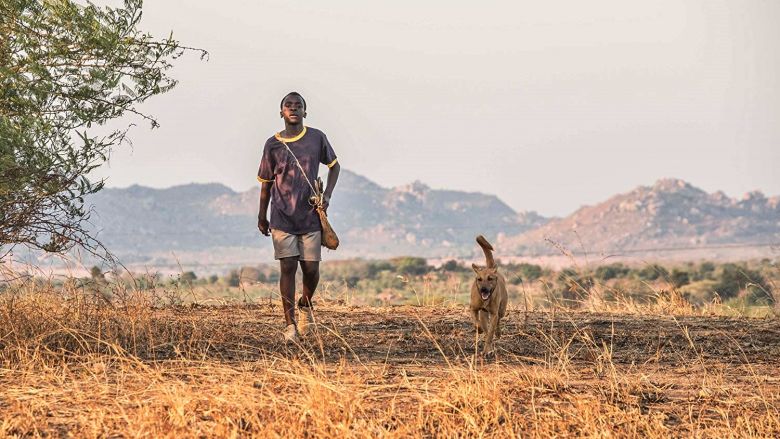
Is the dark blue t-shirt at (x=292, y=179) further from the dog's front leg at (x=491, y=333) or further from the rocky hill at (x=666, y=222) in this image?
the rocky hill at (x=666, y=222)

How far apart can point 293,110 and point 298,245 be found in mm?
1066

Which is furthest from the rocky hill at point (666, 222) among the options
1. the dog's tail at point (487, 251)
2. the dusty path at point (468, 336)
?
the dog's tail at point (487, 251)

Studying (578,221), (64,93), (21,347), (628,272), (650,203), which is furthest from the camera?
(578,221)

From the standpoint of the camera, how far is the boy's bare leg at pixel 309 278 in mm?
8766

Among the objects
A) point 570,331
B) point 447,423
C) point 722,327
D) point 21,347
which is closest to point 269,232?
point 21,347

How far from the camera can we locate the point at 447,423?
5.70m

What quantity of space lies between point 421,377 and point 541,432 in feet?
4.04

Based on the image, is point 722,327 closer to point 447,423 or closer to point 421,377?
point 421,377

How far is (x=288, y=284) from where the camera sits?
28.8ft

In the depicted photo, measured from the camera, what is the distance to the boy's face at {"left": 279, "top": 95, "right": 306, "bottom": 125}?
8703 mm

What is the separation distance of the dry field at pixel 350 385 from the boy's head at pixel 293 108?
1.74m

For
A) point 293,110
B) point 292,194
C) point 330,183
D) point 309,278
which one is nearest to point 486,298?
point 309,278

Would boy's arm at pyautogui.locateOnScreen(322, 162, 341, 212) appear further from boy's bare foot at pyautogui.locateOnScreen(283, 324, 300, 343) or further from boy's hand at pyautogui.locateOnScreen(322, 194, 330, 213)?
boy's bare foot at pyautogui.locateOnScreen(283, 324, 300, 343)

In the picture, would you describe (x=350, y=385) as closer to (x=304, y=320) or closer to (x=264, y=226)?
(x=304, y=320)
